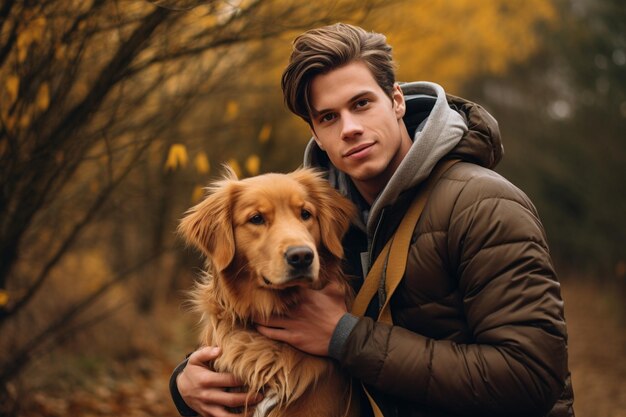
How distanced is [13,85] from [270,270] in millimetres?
2318

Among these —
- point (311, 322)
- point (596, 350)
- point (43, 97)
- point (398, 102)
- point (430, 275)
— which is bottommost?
point (596, 350)

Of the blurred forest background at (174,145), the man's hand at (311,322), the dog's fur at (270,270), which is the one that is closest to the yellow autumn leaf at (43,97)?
the blurred forest background at (174,145)

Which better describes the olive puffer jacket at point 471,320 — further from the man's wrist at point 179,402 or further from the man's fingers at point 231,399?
the man's wrist at point 179,402

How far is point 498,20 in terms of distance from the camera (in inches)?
534

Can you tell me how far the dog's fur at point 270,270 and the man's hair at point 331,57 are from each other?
465 mm

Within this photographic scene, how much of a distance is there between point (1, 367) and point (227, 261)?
11.1 feet

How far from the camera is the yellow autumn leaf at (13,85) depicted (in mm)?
4004

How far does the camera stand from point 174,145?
475 cm

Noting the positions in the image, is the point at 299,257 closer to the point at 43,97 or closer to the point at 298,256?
the point at 298,256

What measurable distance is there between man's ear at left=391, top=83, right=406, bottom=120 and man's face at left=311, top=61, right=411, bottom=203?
18 millimetres

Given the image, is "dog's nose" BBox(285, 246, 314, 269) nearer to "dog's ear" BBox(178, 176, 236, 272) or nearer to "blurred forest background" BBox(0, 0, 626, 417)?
"dog's ear" BBox(178, 176, 236, 272)

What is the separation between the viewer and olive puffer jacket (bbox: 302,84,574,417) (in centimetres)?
218


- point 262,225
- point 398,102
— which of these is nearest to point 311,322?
point 262,225

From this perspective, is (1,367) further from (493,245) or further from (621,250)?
(621,250)
